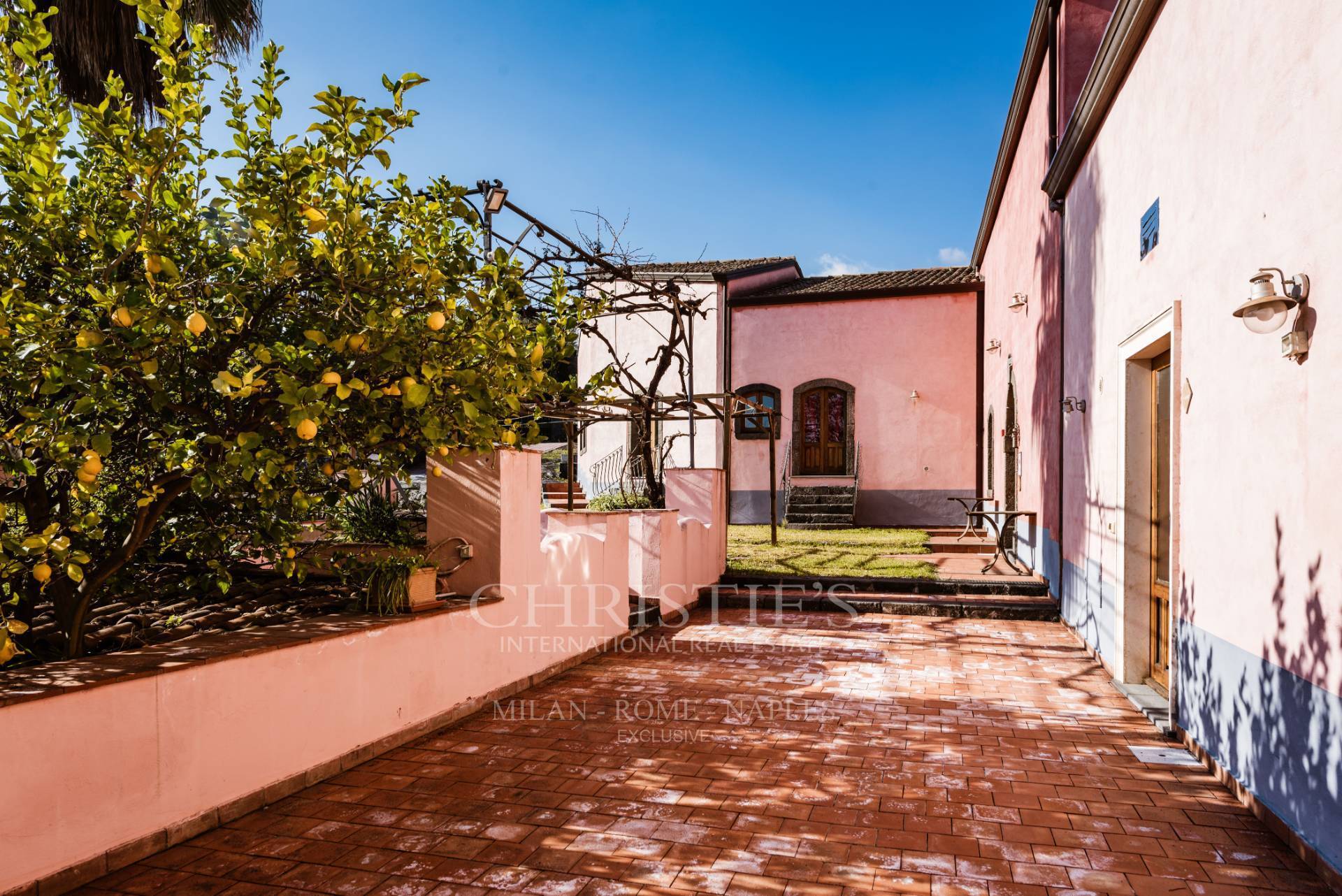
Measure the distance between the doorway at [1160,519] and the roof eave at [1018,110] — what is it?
5.03 m

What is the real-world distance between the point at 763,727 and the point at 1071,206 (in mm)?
5453

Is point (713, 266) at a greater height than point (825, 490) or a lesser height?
greater

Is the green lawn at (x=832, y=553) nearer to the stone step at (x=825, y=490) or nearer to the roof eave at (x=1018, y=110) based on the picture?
the stone step at (x=825, y=490)

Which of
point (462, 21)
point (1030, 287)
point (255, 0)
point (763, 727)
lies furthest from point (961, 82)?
point (763, 727)

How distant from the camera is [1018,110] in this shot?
10352 millimetres

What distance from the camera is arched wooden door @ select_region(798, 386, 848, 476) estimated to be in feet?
54.2

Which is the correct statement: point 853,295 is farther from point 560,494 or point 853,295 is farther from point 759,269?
point 560,494

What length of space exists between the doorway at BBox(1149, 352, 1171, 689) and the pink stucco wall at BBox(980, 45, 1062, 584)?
2853mm

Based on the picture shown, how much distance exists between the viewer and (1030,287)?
951cm

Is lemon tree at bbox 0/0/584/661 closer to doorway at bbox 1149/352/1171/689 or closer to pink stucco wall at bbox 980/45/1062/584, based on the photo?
doorway at bbox 1149/352/1171/689

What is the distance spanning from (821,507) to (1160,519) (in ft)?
35.2

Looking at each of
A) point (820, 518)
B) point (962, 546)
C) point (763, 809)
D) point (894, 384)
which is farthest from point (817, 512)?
point (763, 809)

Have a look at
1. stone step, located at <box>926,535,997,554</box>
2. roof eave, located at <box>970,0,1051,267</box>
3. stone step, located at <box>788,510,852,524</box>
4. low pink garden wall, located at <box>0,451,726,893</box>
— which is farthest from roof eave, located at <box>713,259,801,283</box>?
low pink garden wall, located at <box>0,451,726,893</box>

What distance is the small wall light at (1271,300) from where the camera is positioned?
291cm
